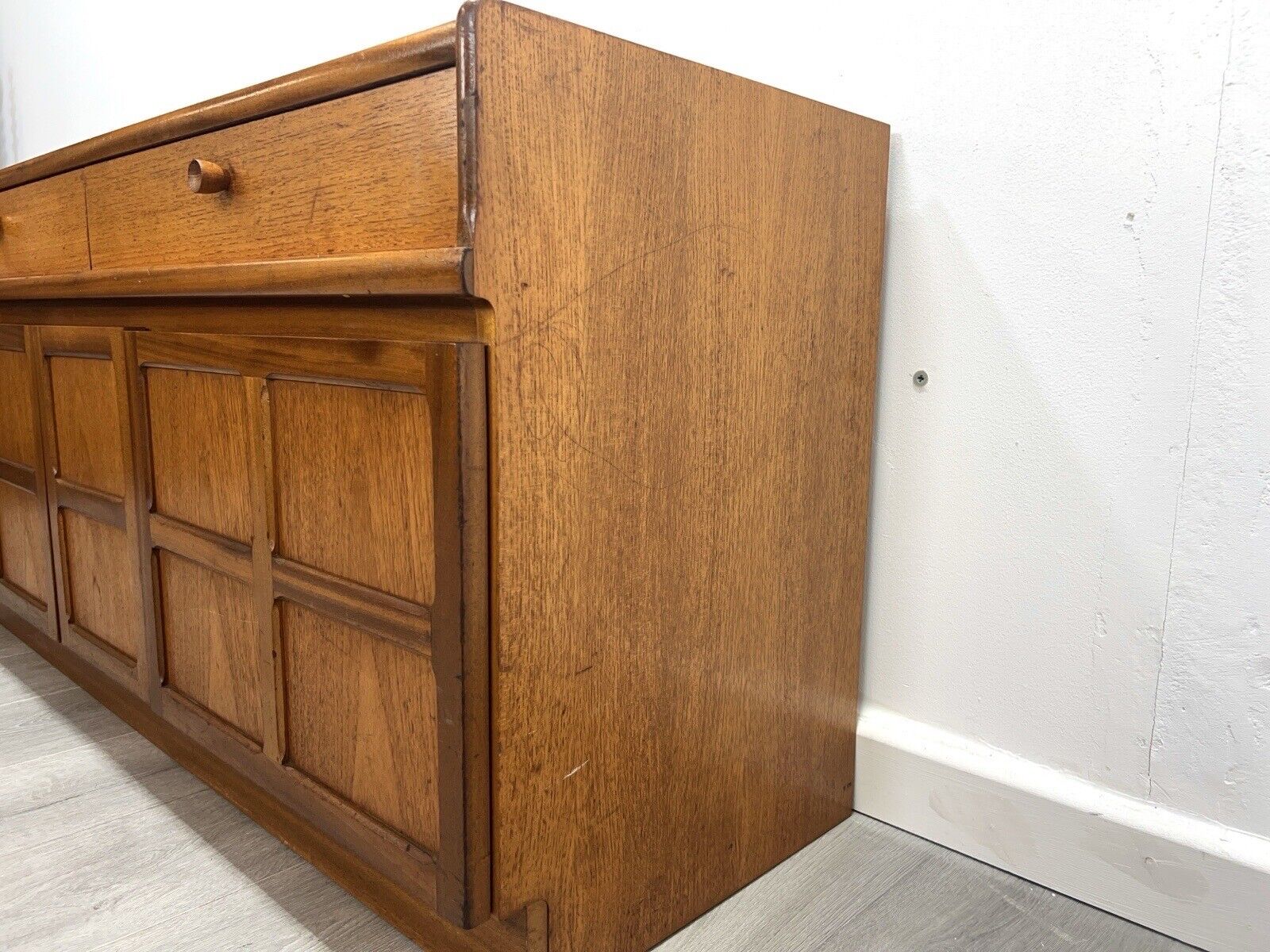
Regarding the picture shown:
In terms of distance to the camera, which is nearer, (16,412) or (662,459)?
(662,459)

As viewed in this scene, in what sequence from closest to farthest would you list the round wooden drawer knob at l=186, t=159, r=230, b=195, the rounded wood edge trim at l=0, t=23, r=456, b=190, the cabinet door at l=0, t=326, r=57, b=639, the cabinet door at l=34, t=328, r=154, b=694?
the rounded wood edge trim at l=0, t=23, r=456, b=190 < the round wooden drawer knob at l=186, t=159, r=230, b=195 < the cabinet door at l=34, t=328, r=154, b=694 < the cabinet door at l=0, t=326, r=57, b=639

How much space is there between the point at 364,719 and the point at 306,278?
346 mm

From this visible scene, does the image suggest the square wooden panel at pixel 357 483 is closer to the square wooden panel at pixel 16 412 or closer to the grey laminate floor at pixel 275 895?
the grey laminate floor at pixel 275 895

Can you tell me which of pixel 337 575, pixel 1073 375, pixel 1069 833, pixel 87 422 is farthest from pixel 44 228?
pixel 1069 833

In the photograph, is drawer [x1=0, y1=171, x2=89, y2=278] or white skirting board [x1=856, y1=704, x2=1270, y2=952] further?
drawer [x1=0, y1=171, x2=89, y2=278]

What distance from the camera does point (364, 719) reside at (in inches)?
29.0

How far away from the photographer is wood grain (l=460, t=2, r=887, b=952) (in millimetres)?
633

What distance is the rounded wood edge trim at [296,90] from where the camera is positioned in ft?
1.96

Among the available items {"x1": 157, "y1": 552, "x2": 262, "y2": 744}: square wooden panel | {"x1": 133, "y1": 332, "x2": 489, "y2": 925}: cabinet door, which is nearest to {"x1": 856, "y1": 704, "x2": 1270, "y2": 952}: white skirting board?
{"x1": 133, "y1": 332, "x2": 489, "y2": 925}: cabinet door

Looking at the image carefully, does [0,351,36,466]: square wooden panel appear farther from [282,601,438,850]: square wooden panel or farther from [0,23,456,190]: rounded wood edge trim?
[282,601,438,850]: square wooden panel

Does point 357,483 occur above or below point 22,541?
above

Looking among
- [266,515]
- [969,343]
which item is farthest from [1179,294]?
[266,515]

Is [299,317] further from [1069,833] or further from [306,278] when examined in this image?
[1069,833]

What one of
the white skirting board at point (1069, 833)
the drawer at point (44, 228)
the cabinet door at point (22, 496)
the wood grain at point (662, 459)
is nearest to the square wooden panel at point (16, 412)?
the cabinet door at point (22, 496)
